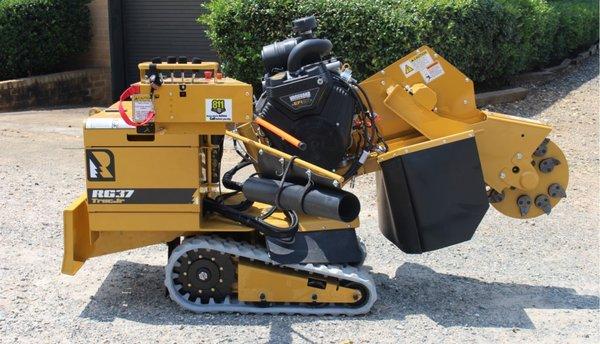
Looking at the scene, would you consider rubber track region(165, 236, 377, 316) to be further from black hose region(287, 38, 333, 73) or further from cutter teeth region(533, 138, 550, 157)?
cutter teeth region(533, 138, 550, 157)

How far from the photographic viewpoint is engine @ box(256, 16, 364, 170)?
5.20 metres

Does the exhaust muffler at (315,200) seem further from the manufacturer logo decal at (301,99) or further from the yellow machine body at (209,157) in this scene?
the manufacturer logo decal at (301,99)

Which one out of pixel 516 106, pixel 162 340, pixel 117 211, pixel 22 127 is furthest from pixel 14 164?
pixel 516 106

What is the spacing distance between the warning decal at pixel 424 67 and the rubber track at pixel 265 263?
1461mm

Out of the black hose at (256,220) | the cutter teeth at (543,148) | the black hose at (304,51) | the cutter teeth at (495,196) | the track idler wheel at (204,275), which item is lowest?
the track idler wheel at (204,275)

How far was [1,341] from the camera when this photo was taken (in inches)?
195

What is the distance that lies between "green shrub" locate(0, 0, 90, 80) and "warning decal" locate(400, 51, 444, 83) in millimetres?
9883

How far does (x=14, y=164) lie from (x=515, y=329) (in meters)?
6.48

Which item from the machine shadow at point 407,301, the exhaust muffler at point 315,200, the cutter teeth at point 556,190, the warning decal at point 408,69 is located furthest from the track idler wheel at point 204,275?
the cutter teeth at point 556,190

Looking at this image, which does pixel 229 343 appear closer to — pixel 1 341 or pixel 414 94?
pixel 1 341

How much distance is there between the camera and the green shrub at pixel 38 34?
45.0ft

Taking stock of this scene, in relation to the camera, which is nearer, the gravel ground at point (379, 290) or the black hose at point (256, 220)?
the gravel ground at point (379, 290)

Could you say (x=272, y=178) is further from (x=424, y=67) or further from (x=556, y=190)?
(x=556, y=190)

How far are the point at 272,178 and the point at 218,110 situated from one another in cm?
59
